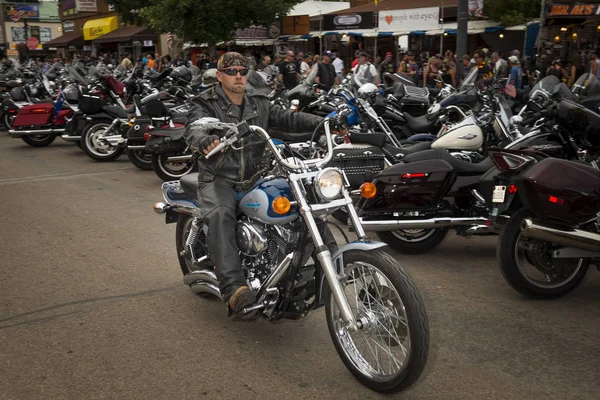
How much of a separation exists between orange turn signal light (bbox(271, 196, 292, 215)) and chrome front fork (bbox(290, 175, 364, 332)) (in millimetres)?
62

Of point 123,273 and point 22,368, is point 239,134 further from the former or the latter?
point 123,273

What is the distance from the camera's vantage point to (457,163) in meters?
5.62

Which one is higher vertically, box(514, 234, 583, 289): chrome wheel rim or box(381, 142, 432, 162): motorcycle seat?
box(381, 142, 432, 162): motorcycle seat

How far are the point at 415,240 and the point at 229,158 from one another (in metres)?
2.48

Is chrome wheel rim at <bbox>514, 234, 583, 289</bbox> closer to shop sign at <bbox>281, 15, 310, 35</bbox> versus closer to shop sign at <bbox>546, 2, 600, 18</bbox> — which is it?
shop sign at <bbox>546, 2, 600, 18</bbox>

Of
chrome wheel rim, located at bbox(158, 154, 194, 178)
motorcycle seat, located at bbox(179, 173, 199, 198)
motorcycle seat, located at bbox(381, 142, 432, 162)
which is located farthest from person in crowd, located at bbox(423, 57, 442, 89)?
motorcycle seat, located at bbox(179, 173, 199, 198)

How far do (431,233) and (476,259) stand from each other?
1.52 ft

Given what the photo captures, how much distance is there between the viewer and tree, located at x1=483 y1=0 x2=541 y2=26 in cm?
2141

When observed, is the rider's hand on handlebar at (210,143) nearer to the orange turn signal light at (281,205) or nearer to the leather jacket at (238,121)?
the leather jacket at (238,121)

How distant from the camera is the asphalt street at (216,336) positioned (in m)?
3.51

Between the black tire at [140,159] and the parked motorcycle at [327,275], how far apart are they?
22.4 feet

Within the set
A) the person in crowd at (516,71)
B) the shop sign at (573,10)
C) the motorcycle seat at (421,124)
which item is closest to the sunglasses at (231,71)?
the motorcycle seat at (421,124)

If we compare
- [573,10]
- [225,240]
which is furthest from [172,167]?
[573,10]

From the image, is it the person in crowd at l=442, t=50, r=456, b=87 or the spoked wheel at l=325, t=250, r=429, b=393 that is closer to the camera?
the spoked wheel at l=325, t=250, r=429, b=393
